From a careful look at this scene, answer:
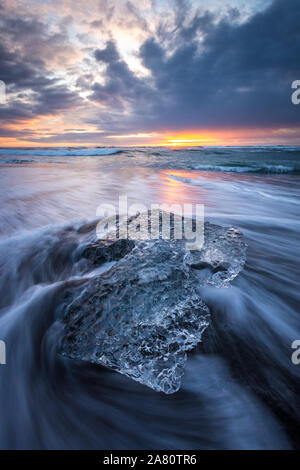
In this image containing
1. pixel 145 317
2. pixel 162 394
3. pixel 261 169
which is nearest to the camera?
pixel 162 394

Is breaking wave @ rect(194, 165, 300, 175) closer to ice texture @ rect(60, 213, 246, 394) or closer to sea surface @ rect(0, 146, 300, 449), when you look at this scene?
sea surface @ rect(0, 146, 300, 449)

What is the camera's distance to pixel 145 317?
1.54 m

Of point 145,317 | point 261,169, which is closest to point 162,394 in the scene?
point 145,317

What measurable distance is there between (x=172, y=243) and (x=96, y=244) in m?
1.03

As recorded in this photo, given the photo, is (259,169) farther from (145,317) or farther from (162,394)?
(162,394)

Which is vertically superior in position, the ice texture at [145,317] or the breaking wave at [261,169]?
the breaking wave at [261,169]

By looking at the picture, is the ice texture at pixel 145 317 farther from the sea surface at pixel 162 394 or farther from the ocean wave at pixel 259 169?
the ocean wave at pixel 259 169

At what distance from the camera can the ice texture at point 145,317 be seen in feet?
4.49

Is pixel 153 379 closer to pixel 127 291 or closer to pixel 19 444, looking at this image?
pixel 127 291

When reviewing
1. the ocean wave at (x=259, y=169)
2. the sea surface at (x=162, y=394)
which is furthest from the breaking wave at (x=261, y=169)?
the sea surface at (x=162, y=394)

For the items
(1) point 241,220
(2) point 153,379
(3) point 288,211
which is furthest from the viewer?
(3) point 288,211

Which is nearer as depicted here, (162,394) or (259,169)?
(162,394)
